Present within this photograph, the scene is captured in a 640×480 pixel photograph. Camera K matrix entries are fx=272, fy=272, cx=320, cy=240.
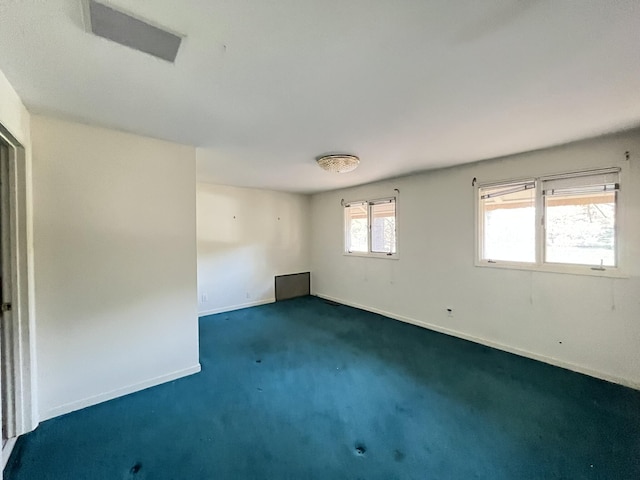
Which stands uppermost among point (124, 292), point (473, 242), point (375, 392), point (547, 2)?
point (547, 2)

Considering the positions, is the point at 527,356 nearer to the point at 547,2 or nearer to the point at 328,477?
the point at 328,477

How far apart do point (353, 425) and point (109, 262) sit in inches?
96.4

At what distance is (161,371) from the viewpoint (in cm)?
265

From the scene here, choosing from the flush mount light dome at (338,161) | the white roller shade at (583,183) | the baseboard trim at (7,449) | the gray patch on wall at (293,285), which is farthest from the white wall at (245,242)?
the white roller shade at (583,183)

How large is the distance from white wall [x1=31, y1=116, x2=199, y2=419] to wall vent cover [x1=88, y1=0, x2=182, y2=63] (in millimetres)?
1425

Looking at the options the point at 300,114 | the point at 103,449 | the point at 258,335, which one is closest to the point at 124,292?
the point at 103,449

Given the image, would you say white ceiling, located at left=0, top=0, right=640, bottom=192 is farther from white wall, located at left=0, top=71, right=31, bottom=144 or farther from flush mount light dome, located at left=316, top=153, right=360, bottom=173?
flush mount light dome, located at left=316, top=153, right=360, bottom=173

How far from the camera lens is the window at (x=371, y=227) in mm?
4840

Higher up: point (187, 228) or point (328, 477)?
point (187, 228)

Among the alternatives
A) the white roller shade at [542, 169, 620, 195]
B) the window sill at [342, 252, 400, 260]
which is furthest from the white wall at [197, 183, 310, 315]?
the white roller shade at [542, 169, 620, 195]

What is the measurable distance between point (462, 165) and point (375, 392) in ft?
10.1

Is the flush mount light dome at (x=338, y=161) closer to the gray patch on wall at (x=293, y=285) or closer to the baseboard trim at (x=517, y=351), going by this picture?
the baseboard trim at (x=517, y=351)

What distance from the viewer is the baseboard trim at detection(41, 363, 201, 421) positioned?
2.17m

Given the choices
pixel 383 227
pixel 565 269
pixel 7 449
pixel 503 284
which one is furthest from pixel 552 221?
pixel 7 449
